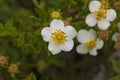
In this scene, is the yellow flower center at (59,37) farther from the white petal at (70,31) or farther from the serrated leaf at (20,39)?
the serrated leaf at (20,39)

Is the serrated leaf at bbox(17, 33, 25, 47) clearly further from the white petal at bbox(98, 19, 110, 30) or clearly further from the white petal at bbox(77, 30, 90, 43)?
the white petal at bbox(98, 19, 110, 30)

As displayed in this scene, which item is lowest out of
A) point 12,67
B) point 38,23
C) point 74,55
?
point 12,67

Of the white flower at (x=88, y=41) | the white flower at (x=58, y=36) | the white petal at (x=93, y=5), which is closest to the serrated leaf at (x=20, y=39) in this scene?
the white flower at (x=58, y=36)

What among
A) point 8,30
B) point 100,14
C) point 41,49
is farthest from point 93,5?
point 8,30

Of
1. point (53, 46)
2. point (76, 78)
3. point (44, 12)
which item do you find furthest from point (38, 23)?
point (76, 78)

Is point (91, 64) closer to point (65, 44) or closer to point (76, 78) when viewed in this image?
point (76, 78)

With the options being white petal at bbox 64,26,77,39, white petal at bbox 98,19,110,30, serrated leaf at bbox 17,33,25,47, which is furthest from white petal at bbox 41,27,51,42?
white petal at bbox 98,19,110,30

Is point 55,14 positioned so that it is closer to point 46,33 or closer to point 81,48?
point 46,33
